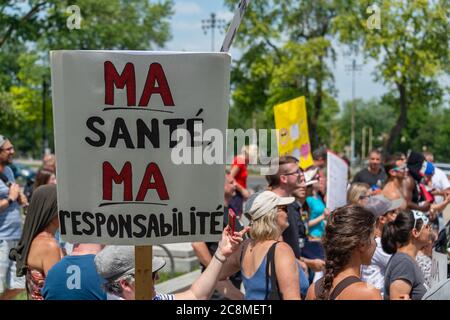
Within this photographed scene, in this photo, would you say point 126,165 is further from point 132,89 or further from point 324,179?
point 324,179

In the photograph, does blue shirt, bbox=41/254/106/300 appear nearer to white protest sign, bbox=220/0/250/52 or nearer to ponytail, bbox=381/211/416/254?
white protest sign, bbox=220/0/250/52

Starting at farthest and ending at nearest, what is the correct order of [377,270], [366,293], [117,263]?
1. [377,270]
2. [117,263]
3. [366,293]

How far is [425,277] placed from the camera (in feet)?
13.8

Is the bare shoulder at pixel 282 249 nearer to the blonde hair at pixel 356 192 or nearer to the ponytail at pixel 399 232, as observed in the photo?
the ponytail at pixel 399 232

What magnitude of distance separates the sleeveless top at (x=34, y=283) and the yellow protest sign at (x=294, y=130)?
13.2 ft

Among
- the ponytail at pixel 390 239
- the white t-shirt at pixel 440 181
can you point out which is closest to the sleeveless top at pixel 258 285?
the ponytail at pixel 390 239

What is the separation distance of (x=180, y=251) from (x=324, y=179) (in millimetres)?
2296

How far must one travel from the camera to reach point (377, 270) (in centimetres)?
454

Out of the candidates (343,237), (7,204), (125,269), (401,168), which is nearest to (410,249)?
(343,237)

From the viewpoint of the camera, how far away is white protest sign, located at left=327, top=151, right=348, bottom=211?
614cm

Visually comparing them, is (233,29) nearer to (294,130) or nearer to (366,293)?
(366,293)

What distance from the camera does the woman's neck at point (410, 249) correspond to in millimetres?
4078

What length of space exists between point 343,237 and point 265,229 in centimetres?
90

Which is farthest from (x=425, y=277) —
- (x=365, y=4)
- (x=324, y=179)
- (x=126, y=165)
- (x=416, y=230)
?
(x=365, y=4)
